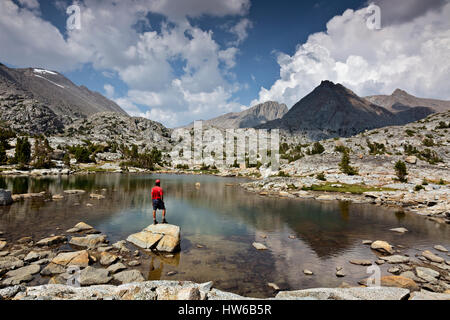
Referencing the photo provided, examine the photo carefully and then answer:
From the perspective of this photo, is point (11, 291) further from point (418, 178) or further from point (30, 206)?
point (418, 178)

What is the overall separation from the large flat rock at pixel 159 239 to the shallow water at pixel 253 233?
3.31 feet

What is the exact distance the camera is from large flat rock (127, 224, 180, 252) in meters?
17.4

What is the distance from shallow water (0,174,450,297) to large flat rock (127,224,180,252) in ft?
3.31

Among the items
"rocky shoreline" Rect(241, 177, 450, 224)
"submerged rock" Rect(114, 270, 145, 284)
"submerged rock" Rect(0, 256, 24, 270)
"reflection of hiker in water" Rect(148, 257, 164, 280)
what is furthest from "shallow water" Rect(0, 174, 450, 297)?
"submerged rock" Rect(0, 256, 24, 270)

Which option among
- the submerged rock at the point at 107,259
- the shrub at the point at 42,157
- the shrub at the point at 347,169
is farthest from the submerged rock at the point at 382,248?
the shrub at the point at 42,157

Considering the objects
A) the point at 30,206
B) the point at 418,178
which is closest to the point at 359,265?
the point at 30,206

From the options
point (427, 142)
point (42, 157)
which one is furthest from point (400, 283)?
point (42, 157)

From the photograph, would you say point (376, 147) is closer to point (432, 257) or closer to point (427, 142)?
point (427, 142)

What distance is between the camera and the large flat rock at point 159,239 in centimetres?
1736

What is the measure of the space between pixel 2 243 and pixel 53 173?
91.2 m

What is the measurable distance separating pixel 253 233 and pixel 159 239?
33.2 ft

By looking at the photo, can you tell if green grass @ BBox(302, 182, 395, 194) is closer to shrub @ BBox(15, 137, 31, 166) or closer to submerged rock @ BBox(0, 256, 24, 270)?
submerged rock @ BBox(0, 256, 24, 270)

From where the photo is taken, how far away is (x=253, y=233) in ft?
77.2
